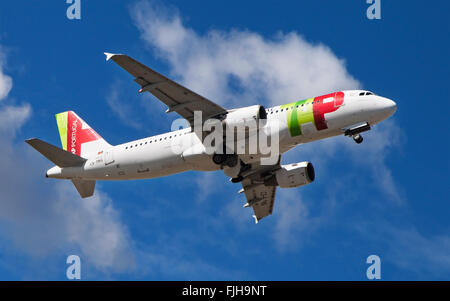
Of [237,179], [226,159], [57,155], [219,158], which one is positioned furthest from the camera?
[237,179]

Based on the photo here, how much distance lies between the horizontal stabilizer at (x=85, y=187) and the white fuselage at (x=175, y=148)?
5.42ft

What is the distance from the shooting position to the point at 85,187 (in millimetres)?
56562

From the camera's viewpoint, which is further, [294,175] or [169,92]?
[294,175]

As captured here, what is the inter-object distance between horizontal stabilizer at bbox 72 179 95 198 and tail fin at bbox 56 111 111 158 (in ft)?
7.11

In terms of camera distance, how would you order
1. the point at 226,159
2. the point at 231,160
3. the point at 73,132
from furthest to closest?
1. the point at 73,132
2. the point at 231,160
3. the point at 226,159

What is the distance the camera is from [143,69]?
4581 cm

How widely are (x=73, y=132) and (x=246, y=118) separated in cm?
1892

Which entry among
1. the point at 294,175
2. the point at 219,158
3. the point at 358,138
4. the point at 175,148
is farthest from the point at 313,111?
the point at 175,148

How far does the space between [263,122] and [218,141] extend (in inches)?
144

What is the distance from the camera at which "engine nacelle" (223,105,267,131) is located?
47.4 m

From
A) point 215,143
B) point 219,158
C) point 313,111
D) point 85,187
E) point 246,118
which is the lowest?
point 219,158

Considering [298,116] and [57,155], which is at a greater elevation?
[57,155]

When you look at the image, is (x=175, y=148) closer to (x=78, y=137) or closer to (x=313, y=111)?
(x=313, y=111)
